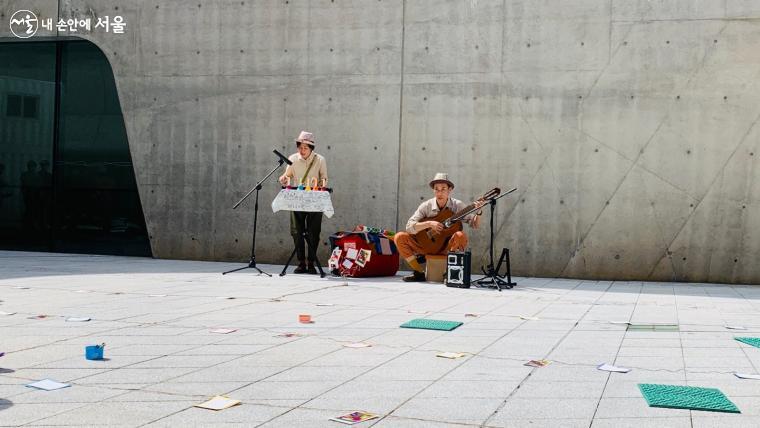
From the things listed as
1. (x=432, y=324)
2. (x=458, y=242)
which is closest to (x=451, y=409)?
(x=432, y=324)

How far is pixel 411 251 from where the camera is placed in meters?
9.84

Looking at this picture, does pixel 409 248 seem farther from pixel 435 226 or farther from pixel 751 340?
pixel 751 340

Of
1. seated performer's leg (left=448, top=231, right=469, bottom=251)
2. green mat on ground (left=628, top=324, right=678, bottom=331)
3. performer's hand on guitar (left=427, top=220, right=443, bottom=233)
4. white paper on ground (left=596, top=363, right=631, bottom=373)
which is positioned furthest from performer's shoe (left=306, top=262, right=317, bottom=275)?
white paper on ground (left=596, top=363, right=631, bottom=373)

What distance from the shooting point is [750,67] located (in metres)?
10.2

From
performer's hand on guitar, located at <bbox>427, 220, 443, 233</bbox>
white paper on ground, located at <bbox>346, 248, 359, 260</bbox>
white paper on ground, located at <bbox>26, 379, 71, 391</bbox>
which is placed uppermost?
performer's hand on guitar, located at <bbox>427, 220, 443, 233</bbox>

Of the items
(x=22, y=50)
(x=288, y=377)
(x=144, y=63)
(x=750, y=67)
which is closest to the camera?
(x=288, y=377)

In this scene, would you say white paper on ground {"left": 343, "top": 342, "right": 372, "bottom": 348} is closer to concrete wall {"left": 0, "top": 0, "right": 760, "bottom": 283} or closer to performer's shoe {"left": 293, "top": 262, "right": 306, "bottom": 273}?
performer's shoe {"left": 293, "top": 262, "right": 306, "bottom": 273}

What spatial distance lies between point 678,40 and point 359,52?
4110mm

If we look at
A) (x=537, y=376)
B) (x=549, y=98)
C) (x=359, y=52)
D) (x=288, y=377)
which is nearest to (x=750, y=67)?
(x=549, y=98)

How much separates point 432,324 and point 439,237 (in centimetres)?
396

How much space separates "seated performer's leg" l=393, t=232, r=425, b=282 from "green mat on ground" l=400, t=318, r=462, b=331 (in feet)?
12.2

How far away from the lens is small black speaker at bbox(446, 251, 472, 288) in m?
8.95

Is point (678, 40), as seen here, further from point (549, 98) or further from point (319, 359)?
point (319, 359)

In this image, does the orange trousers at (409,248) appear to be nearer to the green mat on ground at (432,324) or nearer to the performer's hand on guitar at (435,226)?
the performer's hand on guitar at (435,226)
